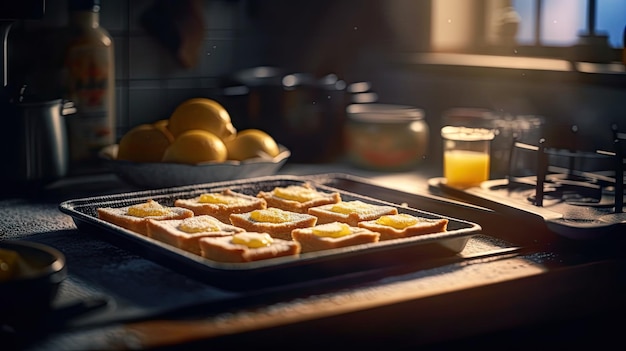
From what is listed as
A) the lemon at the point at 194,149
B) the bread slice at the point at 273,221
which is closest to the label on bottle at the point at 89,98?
the lemon at the point at 194,149

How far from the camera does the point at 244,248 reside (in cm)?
119

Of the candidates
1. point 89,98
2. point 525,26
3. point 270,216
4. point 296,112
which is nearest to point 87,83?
point 89,98

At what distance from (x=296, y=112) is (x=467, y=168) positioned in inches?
21.5

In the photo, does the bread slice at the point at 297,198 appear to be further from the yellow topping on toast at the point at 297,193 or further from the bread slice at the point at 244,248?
the bread slice at the point at 244,248

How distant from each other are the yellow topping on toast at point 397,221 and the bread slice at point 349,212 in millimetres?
48

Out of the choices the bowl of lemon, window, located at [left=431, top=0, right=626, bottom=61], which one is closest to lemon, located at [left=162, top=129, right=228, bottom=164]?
the bowl of lemon

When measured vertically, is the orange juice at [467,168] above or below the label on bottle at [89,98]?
below

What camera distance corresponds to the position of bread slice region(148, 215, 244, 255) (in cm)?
129

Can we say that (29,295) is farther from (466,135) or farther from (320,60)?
(320,60)

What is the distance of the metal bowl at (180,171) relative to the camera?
182 centimetres

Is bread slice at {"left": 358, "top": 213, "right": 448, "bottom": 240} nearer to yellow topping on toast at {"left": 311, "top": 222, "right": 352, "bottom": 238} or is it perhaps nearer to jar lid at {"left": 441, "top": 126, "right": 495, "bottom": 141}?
yellow topping on toast at {"left": 311, "top": 222, "right": 352, "bottom": 238}

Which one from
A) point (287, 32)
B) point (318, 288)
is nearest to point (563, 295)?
point (318, 288)

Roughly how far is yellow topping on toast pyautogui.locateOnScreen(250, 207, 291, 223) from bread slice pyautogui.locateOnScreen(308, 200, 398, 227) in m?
0.07

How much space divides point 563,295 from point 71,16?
1.26 meters
